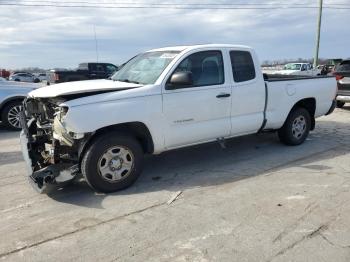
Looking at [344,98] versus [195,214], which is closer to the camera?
[195,214]

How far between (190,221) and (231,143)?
390 centimetres

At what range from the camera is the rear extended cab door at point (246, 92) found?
6539mm

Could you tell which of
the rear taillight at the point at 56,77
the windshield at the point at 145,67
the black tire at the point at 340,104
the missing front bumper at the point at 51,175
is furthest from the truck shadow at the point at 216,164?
the rear taillight at the point at 56,77

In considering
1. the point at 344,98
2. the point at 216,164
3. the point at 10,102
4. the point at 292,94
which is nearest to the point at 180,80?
the point at 216,164

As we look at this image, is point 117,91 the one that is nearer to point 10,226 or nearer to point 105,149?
point 105,149

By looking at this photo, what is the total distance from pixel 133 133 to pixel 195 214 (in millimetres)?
1613

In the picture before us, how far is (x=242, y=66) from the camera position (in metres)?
6.75

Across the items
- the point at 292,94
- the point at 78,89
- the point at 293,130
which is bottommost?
the point at 293,130

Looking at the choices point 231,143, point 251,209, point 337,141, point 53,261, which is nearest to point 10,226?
point 53,261

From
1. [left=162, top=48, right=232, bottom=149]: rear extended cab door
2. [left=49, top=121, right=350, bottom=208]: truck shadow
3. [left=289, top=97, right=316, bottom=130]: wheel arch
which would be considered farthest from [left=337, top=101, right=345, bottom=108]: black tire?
[left=162, top=48, right=232, bottom=149]: rear extended cab door

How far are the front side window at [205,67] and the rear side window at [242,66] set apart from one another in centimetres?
27

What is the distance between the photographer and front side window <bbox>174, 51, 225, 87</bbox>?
607 centimetres

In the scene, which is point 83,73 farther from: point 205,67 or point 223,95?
point 223,95

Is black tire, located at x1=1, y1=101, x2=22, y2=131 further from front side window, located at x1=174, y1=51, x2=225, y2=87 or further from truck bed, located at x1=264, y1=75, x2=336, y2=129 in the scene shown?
truck bed, located at x1=264, y1=75, x2=336, y2=129
